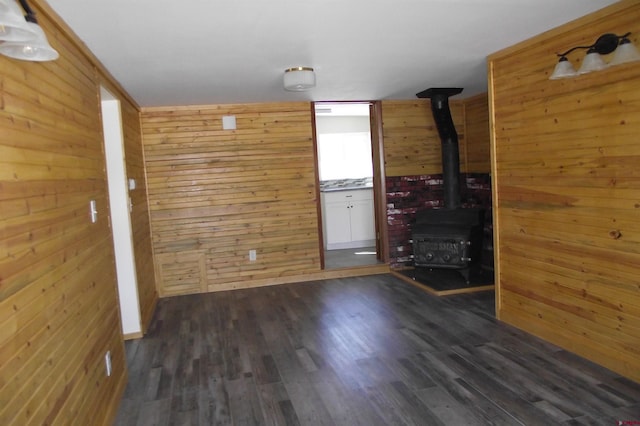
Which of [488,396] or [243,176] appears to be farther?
[243,176]

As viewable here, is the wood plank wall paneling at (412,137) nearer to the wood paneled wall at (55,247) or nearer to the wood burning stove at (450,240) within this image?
the wood burning stove at (450,240)

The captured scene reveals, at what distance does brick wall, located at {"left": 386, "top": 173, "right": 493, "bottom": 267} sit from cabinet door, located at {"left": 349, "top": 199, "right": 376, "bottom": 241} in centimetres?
158

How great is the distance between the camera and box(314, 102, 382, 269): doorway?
6.66 m

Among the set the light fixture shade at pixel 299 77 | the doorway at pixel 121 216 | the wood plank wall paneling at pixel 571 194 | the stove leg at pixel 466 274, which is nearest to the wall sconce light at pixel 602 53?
the wood plank wall paneling at pixel 571 194

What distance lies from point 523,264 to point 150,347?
10.2 ft

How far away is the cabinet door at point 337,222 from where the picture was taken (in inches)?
294

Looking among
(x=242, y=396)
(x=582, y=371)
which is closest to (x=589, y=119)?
(x=582, y=371)

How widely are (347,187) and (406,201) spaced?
2.17m

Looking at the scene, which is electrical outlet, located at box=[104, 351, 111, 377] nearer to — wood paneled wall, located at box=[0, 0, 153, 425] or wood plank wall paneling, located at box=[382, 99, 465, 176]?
wood paneled wall, located at box=[0, 0, 153, 425]

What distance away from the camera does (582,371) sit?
9.36 feet

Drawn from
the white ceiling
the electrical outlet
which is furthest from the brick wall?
the electrical outlet

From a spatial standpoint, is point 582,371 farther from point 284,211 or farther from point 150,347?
point 284,211

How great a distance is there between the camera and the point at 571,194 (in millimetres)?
3061

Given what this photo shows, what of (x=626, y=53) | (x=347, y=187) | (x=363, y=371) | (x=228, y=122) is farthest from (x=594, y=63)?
(x=347, y=187)
